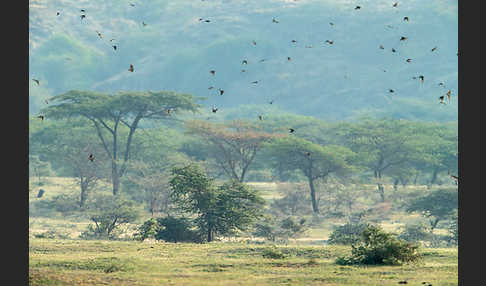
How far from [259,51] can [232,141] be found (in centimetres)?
9880

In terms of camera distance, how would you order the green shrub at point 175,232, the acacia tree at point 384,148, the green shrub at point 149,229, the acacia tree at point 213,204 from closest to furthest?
the green shrub at point 149,229 < the green shrub at point 175,232 < the acacia tree at point 213,204 < the acacia tree at point 384,148

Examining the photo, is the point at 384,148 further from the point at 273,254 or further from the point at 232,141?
the point at 273,254

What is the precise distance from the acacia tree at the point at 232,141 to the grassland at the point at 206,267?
2768 cm

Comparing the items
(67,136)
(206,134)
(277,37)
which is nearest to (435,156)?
(206,134)

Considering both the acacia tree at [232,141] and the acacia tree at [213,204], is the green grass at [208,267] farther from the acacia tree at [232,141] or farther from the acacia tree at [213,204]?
the acacia tree at [232,141]

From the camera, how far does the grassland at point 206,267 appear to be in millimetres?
16125

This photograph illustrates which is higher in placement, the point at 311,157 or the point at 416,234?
the point at 311,157

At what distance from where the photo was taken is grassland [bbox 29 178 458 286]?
16.1 meters

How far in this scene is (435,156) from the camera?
189 ft

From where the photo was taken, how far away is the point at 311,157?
162 ft

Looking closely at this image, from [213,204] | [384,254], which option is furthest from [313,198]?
[384,254]

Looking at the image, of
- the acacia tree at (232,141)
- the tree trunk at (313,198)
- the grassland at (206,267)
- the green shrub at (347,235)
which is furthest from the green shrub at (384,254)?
the acacia tree at (232,141)

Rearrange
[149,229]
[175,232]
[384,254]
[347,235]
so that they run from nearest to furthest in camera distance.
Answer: [384,254], [149,229], [175,232], [347,235]

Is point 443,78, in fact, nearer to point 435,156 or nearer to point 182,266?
point 435,156
